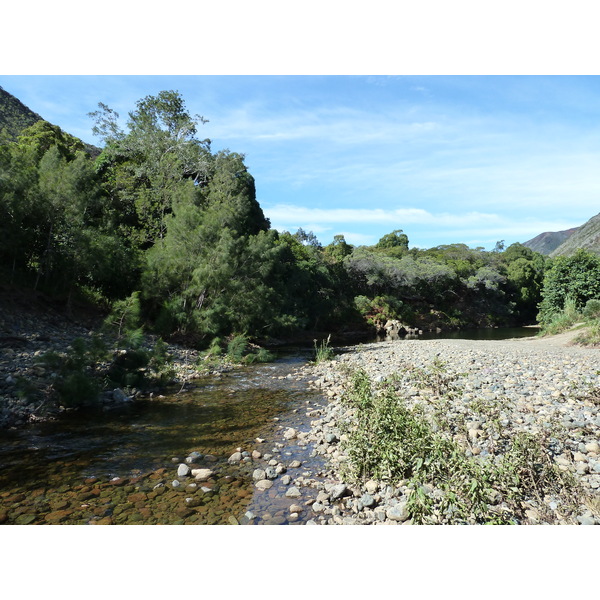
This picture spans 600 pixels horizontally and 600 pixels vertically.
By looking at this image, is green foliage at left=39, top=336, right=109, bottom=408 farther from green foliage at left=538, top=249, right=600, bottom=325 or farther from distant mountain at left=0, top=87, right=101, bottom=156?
distant mountain at left=0, top=87, right=101, bottom=156

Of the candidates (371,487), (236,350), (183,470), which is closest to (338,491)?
(371,487)

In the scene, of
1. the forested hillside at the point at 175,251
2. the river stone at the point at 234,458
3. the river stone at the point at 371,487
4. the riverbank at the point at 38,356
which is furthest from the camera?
the forested hillside at the point at 175,251

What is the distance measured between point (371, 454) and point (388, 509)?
0.98 m

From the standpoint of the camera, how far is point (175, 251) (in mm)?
17938

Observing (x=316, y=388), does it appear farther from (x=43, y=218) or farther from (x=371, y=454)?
(x=43, y=218)

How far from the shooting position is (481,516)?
3705mm

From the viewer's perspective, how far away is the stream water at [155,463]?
4.57 meters

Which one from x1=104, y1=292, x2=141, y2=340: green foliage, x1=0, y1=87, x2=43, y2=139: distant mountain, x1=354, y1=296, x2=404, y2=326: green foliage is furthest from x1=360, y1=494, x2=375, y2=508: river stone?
x1=0, y1=87, x2=43, y2=139: distant mountain

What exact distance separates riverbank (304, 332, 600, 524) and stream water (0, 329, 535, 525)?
1.66 feet

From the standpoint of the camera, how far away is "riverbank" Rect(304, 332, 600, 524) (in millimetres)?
3957

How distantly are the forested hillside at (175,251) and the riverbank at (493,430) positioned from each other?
877 centimetres

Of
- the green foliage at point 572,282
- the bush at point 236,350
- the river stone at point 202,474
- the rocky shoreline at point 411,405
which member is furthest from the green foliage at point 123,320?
the green foliage at point 572,282

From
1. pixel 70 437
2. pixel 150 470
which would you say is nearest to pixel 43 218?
pixel 70 437

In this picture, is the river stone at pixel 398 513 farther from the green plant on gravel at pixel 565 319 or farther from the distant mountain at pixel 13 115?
the distant mountain at pixel 13 115
